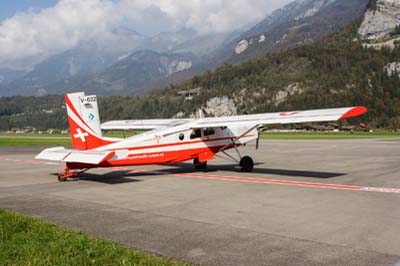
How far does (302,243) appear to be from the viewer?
23.0 ft

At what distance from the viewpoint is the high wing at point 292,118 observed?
43.1 ft

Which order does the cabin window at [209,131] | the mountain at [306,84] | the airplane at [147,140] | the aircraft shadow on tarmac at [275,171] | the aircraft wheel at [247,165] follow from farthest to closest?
the mountain at [306,84], the aircraft wheel at [247,165], the cabin window at [209,131], the aircraft shadow on tarmac at [275,171], the airplane at [147,140]

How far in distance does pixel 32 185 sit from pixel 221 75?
18165 cm

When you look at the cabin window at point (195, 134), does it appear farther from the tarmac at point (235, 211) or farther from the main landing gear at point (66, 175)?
the main landing gear at point (66, 175)

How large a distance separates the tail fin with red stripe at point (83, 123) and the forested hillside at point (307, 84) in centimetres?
11167

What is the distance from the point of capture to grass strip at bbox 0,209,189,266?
605 cm

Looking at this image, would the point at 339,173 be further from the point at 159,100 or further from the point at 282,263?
the point at 159,100

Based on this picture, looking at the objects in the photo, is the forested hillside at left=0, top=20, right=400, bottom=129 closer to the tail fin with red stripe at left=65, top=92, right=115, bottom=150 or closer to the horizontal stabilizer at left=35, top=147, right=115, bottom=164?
the tail fin with red stripe at left=65, top=92, right=115, bottom=150

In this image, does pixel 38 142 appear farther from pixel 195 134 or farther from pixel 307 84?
pixel 307 84

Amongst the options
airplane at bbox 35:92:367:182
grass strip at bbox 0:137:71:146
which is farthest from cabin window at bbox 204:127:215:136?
grass strip at bbox 0:137:71:146

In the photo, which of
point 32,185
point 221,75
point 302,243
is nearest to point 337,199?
point 302,243

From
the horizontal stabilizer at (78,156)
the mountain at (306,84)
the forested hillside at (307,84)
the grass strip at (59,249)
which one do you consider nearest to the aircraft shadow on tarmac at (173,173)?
the horizontal stabilizer at (78,156)

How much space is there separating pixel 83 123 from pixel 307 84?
15407cm

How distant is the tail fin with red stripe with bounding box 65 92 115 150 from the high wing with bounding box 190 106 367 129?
12.5 ft
